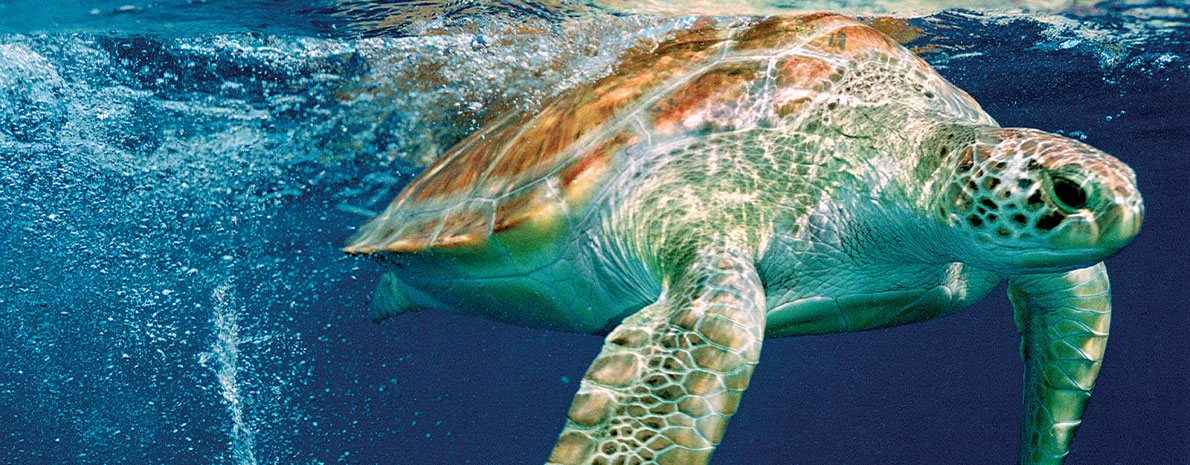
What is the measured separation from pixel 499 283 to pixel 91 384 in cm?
3104

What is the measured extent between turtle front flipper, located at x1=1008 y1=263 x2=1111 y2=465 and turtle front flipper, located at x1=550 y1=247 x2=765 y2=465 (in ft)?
5.48

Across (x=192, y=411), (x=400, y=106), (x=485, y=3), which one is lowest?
(x=192, y=411)

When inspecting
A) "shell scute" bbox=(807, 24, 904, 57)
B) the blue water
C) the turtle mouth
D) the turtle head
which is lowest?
the blue water

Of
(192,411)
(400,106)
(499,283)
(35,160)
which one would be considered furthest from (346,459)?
(499,283)

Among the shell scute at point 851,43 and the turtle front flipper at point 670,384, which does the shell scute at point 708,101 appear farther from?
the turtle front flipper at point 670,384

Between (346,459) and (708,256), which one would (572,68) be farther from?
(346,459)

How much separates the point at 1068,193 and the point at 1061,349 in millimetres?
1614

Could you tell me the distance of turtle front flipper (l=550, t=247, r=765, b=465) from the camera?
1674 mm

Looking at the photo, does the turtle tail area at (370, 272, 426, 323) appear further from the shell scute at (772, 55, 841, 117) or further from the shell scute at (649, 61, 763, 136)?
the shell scute at (772, 55, 841, 117)

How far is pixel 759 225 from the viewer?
2.39 meters

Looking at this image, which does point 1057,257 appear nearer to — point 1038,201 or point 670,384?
point 1038,201

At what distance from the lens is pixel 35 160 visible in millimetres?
8086

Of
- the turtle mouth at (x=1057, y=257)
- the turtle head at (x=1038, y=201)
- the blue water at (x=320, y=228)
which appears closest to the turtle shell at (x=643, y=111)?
the turtle head at (x=1038, y=201)

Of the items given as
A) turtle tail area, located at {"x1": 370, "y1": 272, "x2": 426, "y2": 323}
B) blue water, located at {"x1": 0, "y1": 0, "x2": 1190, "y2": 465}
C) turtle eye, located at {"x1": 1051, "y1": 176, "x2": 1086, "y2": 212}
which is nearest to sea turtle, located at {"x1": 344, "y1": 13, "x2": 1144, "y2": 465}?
turtle eye, located at {"x1": 1051, "y1": 176, "x2": 1086, "y2": 212}
